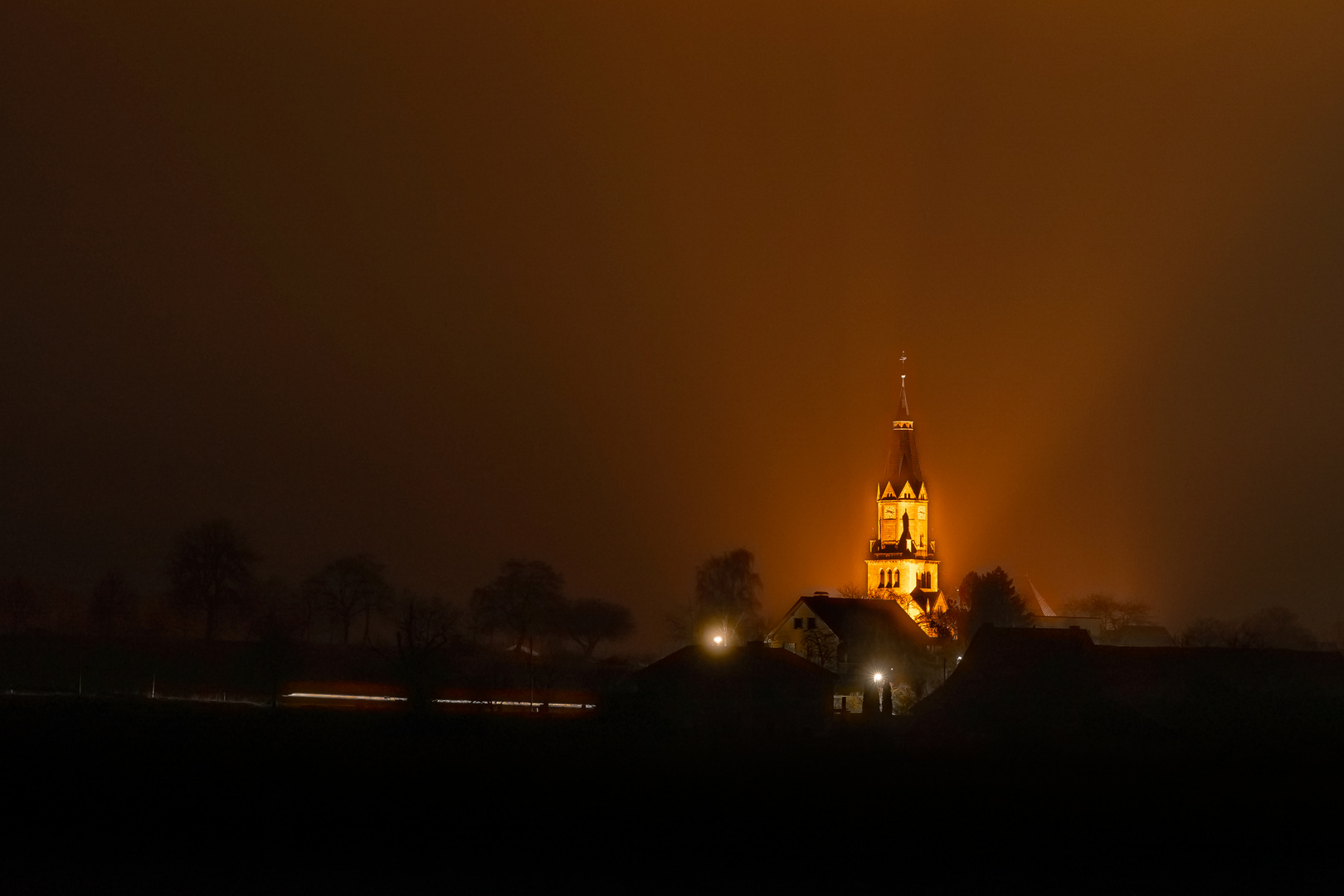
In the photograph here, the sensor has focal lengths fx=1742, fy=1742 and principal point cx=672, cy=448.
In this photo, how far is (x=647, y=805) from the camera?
4328 cm

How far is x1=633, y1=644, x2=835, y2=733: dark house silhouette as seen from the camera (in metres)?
72.8

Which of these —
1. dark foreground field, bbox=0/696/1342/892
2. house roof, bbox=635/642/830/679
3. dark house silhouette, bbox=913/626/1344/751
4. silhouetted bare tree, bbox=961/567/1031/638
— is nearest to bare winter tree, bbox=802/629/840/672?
silhouetted bare tree, bbox=961/567/1031/638

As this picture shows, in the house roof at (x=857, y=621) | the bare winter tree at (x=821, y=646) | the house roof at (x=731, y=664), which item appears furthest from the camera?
the house roof at (x=857, y=621)

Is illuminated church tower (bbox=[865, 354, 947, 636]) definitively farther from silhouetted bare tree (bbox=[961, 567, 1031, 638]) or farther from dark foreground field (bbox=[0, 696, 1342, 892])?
dark foreground field (bbox=[0, 696, 1342, 892])

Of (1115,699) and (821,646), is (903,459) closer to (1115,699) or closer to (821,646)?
(821,646)

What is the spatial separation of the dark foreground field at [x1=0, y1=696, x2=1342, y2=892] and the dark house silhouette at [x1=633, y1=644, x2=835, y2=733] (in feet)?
19.6

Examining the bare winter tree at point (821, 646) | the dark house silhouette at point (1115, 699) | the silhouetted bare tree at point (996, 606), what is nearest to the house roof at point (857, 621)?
the bare winter tree at point (821, 646)

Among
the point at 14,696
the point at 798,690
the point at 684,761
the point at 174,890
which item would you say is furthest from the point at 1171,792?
the point at 14,696

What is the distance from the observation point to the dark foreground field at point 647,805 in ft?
114

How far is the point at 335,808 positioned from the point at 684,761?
16.8 m

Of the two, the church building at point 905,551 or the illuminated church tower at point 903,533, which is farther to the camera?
the illuminated church tower at point 903,533

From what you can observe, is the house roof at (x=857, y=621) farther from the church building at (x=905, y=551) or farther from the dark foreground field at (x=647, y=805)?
the dark foreground field at (x=647, y=805)

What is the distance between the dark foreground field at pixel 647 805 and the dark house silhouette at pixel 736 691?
19.6 feet

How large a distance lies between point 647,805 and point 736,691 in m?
36.6
